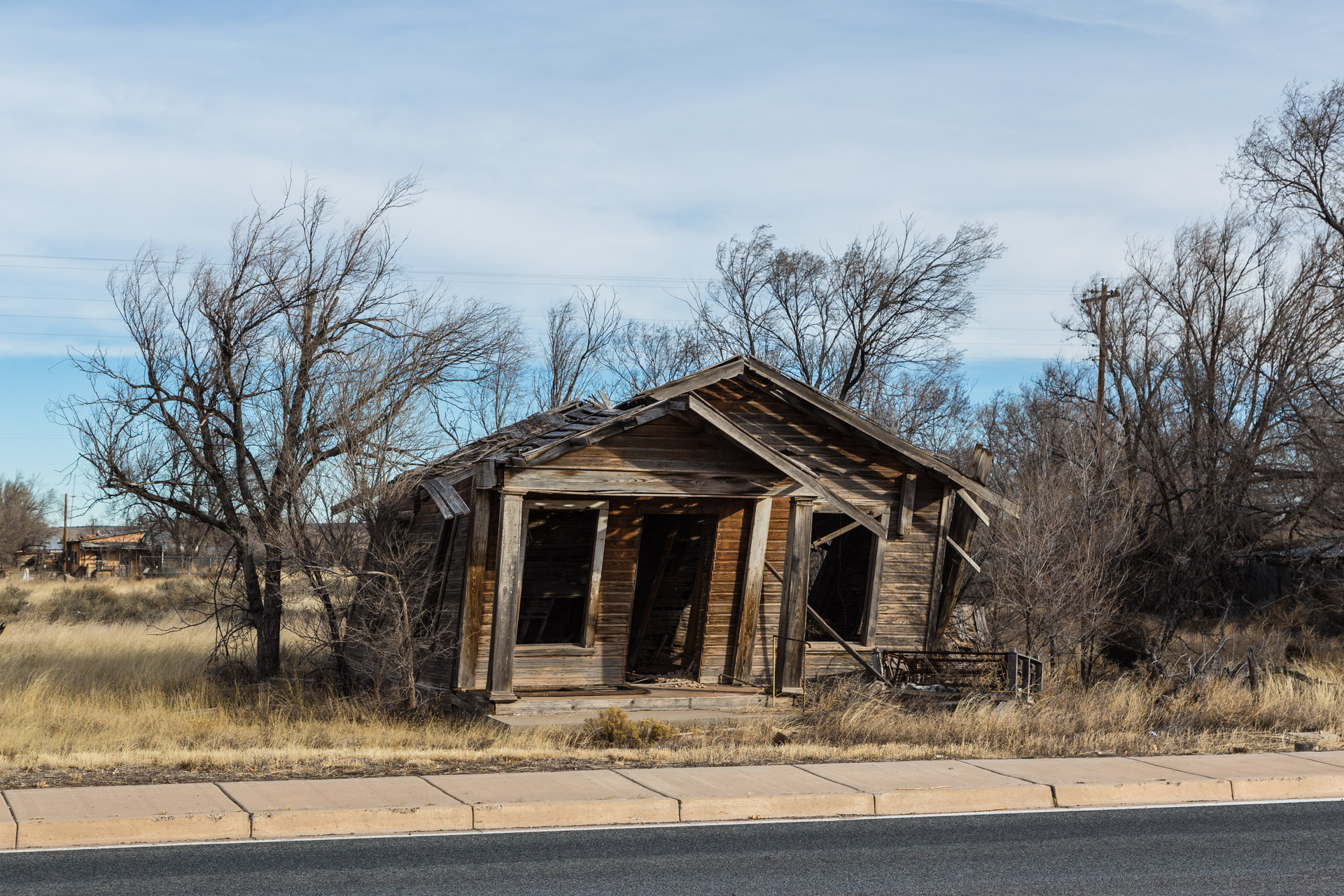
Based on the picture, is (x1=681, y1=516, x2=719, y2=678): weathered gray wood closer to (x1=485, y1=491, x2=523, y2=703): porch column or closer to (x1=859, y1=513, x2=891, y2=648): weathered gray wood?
(x1=859, y1=513, x2=891, y2=648): weathered gray wood

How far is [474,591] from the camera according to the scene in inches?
504

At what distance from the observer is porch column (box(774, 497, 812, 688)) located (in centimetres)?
1391

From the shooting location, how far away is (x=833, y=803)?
886 centimetres

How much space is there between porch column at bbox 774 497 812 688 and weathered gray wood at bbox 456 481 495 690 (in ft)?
11.9

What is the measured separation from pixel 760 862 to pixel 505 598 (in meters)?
5.71

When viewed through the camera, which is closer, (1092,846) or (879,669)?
(1092,846)

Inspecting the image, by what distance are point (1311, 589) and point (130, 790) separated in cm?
2305

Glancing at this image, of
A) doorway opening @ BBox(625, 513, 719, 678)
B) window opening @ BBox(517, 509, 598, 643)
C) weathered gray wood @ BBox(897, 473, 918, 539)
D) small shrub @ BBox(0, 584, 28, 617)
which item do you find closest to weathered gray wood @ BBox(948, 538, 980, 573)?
weathered gray wood @ BBox(897, 473, 918, 539)

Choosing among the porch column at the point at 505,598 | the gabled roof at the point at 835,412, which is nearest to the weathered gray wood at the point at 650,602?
the gabled roof at the point at 835,412

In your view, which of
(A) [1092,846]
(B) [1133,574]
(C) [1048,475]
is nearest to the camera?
(A) [1092,846]

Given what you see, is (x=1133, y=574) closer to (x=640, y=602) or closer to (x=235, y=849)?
(x=640, y=602)

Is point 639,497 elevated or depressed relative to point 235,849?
elevated

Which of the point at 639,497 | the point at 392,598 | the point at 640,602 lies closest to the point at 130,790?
the point at 392,598

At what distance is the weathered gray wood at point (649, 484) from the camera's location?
12523mm
